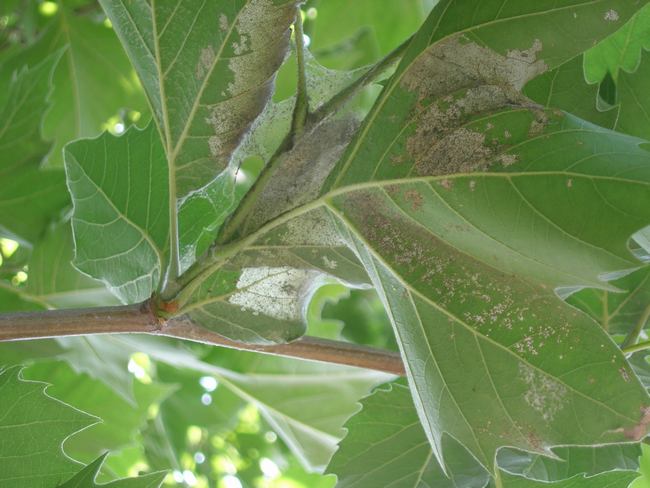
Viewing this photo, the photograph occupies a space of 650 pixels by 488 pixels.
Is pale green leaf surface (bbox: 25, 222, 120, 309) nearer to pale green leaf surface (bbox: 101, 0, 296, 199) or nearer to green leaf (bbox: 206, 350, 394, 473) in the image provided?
green leaf (bbox: 206, 350, 394, 473)

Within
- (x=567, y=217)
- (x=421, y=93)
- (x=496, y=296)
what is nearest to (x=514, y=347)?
(x=496, y=296)

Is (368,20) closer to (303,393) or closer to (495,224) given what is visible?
(303,393)

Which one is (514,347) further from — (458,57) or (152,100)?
(152,100)

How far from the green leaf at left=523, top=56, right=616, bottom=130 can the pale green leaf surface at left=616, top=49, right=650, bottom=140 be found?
15 centimetres

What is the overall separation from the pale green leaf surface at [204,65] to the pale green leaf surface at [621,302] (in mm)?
683

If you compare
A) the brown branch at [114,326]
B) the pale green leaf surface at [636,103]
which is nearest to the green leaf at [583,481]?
the brown branch at [114,326]

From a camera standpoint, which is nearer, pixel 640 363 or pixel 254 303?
pixel 254 303

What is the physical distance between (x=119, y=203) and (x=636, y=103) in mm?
827

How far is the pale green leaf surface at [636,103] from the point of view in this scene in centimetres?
80

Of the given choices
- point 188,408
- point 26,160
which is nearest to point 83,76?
point 26,160

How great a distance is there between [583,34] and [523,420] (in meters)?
0.43

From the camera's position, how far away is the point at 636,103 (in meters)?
0.80

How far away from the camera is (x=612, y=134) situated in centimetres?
56

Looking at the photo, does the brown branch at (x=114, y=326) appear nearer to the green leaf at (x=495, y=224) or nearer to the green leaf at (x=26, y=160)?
the green leaf at (x=495, y=224)
